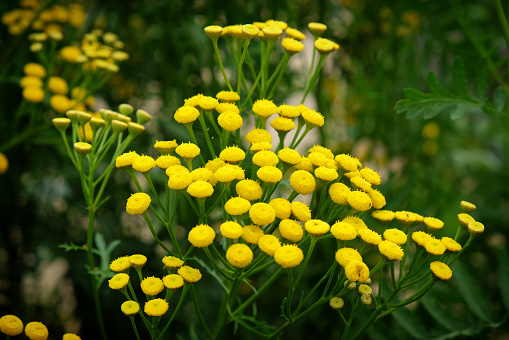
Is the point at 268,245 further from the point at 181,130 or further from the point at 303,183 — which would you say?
the point at 181,130

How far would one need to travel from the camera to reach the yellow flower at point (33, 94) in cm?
131

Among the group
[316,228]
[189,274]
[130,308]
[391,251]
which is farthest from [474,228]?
[130,308]

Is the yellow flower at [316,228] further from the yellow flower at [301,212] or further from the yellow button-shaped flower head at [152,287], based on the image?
the yellow button-shaped flower head at [152,287]

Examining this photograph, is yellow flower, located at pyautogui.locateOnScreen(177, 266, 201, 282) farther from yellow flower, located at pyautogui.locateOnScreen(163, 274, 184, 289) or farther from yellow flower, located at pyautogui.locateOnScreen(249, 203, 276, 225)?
yellow flower, located at pyautogui.locateOnScreen(249, 203, 276, 225)

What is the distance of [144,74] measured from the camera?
1.87 m

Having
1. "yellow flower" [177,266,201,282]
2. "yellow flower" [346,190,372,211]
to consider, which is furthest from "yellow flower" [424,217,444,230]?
"yellow flower" [177,266,201,282]

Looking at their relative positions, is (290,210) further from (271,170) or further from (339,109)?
(339,109)

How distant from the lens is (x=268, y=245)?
0.73m

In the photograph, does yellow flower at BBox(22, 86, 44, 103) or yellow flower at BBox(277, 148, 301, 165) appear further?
yellow flower at BBox(22, 86, 44, 103)

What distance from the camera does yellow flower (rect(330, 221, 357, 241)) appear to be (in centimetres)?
75

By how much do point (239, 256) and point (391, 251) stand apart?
27 cm

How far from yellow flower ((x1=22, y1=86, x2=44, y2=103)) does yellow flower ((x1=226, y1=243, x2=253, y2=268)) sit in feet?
3.05

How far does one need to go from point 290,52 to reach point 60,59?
109 cm

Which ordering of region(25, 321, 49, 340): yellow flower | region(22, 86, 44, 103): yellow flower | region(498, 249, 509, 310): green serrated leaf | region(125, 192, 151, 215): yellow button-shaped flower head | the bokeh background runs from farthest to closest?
the bokeh background, region(22, 86, 44, 103): yellow flower, region(498, 249, 509, 310): green serrated leaf, region(125, 192, 151, 215): yellow button-shaped flower head, region(25, 321, 49, 340): yellow flower
